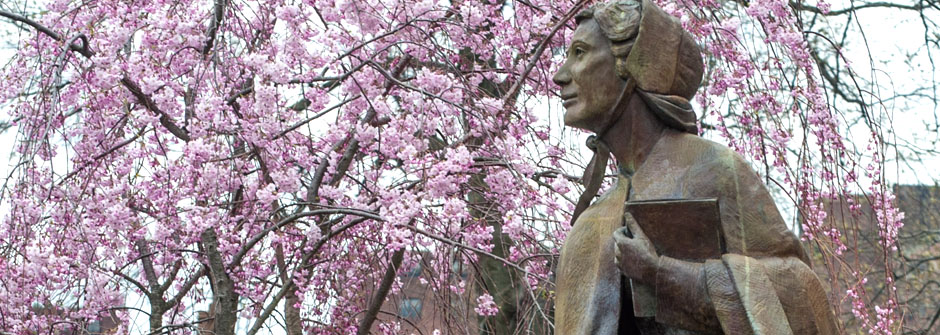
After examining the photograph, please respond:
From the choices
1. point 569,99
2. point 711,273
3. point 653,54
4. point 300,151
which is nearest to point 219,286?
point 300,151

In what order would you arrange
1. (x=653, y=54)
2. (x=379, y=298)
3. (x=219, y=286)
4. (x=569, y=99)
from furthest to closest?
(x=379, y=298) < (x=219, y=286) < (x=569, y=99) < (x=653, y=54)

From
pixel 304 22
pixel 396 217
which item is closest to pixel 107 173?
pixel 304 22

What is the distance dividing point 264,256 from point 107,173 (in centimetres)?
115

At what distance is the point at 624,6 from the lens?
2781 millimetres

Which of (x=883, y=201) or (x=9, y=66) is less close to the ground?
(x=9, y=66)

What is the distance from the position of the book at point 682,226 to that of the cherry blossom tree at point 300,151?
3.34m

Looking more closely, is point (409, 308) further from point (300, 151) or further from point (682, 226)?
point (682, 226)

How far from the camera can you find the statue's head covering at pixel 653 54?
107 inches

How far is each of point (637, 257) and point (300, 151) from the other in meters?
4.73

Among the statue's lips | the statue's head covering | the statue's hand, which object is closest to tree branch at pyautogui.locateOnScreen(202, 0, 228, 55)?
the statue's lips

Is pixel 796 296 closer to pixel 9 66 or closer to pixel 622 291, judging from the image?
pixel 622 291

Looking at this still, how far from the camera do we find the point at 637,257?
2541 millimetres

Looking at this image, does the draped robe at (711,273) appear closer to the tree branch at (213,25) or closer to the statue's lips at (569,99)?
the statue's lips at (569,99)

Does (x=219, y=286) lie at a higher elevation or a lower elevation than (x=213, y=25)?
lower
